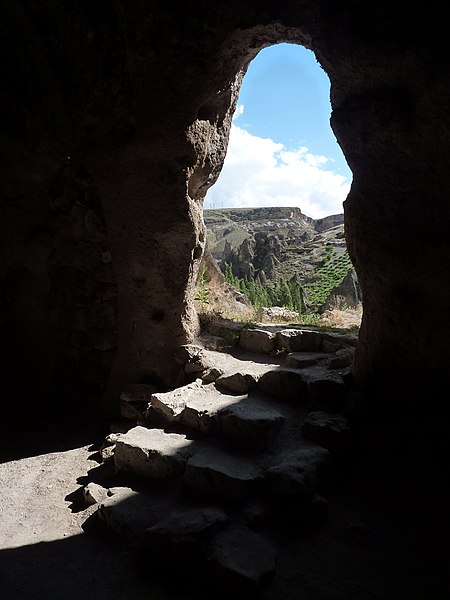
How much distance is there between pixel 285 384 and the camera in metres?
4.50

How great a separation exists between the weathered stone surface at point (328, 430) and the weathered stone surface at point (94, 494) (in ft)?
5.82

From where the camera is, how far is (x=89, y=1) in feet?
14.3

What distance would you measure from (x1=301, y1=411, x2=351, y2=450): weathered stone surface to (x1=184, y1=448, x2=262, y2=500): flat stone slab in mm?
574

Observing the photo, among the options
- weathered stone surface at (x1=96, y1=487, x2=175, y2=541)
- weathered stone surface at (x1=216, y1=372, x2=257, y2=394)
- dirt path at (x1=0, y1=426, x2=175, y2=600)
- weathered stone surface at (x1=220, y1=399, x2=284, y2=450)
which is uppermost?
weathered stone surface at (x1=216, y1=372, x2=257, y2=394)

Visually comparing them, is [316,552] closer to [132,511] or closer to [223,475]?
[223,475]

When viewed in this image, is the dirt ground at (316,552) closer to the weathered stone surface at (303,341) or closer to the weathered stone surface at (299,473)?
the weathered stone surface at (299,473)

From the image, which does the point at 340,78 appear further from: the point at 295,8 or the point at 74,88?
the point at 74,88

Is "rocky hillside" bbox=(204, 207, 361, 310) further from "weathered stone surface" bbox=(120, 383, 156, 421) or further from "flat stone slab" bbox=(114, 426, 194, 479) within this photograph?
"flat stone slab" bbox=(114, 426, 194, 479)

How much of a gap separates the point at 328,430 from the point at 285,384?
80 centimetres

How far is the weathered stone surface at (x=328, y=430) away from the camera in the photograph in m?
3.77

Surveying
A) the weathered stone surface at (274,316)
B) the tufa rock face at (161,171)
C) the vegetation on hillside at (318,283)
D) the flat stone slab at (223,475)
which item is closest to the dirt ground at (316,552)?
the flat stone slab at (223,475)

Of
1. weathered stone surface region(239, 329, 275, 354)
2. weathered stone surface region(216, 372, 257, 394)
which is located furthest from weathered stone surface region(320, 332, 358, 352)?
weathered stone surface region(216, 372, 257, 394)

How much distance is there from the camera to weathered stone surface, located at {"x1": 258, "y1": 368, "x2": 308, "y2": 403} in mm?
4426

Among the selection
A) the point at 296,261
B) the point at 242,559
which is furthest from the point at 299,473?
the point at 296,261
